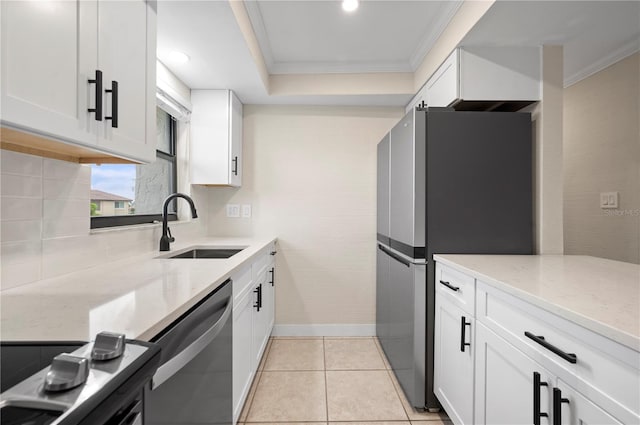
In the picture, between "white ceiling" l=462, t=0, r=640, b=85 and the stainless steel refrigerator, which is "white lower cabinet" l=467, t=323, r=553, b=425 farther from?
"white ceiling" l=462, t=0, r=640, b=85

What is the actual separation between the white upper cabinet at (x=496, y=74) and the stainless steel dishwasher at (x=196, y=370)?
1.83 m

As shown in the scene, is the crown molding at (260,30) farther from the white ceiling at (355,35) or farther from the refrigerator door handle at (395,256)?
the refrigerator door handle at (395,256)

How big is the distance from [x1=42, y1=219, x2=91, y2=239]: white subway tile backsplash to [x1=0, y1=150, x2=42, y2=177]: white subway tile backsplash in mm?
198

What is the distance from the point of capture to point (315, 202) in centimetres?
302

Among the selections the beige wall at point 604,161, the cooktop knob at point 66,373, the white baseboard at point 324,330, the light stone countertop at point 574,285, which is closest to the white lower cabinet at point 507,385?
the light stone countertop at point 574,285

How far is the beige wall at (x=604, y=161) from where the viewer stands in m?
2.20

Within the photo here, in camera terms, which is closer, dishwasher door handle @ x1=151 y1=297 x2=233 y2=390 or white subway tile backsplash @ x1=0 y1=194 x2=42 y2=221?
dishwasher door handle @ x1=151 y1=297 x2=233 y2=390

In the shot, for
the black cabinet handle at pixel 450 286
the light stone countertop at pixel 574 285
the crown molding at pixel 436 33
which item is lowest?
the black cabinet handle at pixel 450 286

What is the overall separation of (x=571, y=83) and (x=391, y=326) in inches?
102

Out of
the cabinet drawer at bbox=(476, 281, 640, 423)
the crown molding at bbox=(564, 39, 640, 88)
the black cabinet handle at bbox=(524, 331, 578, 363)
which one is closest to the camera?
the cabinet drawer at bbox=(476, 281, 640, 423)

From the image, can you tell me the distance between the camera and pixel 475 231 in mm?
1824

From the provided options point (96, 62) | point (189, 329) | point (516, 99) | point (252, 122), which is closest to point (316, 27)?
point (252, 122)

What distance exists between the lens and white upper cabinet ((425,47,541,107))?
1.90 meters

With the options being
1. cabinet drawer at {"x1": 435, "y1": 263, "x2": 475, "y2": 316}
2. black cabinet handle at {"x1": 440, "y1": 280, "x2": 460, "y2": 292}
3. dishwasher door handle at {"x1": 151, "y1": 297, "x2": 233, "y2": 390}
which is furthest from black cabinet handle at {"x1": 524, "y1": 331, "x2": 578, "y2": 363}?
dishwasher door handle at {"x1": 151, "y1": 297, "x2": 233, "y2": 390}
